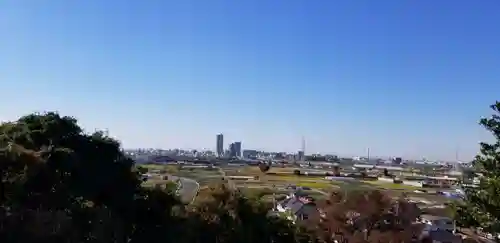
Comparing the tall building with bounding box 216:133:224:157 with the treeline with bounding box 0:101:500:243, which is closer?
the treeline with bounding box 0:101:500:243

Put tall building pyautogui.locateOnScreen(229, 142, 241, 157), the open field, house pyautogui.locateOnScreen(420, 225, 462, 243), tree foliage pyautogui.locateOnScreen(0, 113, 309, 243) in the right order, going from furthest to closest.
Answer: tall building pyautogui.locateOnScreen(229, 142, 241, 157) < the open field < house pyautogui.locateOnScreen(420, 225, 462, 243) < tree foliage pyautogui.locateOnScreen(0, 113, 309, 243)

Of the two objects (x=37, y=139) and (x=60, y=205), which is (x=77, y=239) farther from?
(x=37, y=139)

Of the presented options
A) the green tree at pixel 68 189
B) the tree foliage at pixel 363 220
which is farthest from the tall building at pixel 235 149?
the green tree at pixel 68 189

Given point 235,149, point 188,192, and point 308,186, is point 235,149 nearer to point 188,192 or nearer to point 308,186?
point 308,186

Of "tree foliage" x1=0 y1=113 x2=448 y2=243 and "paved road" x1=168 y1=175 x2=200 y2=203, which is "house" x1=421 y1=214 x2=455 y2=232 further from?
"tree foliage" x1=0 y1=113 x2=448 y2=243

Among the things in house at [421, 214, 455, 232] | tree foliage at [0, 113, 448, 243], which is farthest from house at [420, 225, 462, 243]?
tree foliage at [0, 113, 448, 243]

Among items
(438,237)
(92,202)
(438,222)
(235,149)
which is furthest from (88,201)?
(235,149)

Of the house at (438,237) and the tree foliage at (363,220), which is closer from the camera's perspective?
the tree foliage at (363,220)

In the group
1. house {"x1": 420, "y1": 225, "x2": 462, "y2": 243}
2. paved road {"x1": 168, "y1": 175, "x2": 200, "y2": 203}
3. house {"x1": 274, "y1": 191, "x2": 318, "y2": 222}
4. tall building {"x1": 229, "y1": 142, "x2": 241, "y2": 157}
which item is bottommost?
house {"x1": 420, "y1": 225, "x2": 462, "y2": 243}

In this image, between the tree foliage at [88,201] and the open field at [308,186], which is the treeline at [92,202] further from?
the open field at [308,186]
